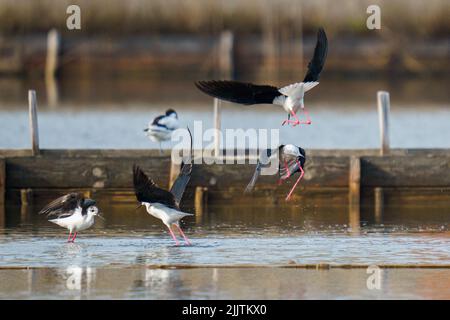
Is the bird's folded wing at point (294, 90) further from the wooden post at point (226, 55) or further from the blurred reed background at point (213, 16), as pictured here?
the blurred reed background at point (213, 16)

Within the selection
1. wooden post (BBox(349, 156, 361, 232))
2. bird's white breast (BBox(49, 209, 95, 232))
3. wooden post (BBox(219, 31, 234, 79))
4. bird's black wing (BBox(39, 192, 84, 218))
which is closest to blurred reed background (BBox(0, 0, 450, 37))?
wooden post (BBox(219, 31, 234, 79))

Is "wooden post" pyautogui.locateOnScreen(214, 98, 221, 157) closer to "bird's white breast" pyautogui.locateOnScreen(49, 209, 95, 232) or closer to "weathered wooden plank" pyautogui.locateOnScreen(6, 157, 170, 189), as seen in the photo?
"weathered wooden plank" pyautogui.locateOnScreen(6, 157, 170, 189)

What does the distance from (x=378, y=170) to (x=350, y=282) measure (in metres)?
7.57

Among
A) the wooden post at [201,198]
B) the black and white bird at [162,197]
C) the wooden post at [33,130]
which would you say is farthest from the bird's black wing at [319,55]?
the wooden post at [33,130]

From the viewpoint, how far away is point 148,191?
1845cm

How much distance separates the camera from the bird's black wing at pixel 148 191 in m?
18.2

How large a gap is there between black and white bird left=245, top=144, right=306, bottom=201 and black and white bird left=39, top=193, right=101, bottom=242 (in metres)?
2.91

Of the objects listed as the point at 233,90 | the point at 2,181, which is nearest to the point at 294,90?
the point at 233,90

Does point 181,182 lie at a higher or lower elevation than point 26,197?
higher

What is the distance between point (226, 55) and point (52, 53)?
22.4ft

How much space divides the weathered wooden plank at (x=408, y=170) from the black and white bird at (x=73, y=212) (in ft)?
19.4

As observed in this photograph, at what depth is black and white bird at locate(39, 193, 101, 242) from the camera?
63.6 feet

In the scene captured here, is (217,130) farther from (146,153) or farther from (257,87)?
→ (257,87)
